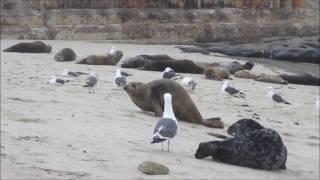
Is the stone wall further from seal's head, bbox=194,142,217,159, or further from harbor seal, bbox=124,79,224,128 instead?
seal's head, bbox=194,142,217,159

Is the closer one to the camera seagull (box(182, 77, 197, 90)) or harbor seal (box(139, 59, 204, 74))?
seagull (box(182, 77, 197, 90))

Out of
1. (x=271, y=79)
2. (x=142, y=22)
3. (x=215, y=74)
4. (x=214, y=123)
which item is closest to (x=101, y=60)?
(x=215, y=74)

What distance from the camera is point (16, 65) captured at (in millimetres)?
13898

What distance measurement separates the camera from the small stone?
5.33 meters

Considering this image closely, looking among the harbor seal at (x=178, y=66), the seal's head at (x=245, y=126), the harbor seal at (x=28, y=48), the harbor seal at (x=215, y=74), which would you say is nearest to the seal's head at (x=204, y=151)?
the seal's head at (x=245, y=126)

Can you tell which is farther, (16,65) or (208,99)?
(16,65)

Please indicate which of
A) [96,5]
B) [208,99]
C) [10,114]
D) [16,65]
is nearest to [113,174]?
[10,114]

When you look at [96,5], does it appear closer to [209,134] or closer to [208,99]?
[208,99]

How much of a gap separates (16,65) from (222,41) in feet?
54.3

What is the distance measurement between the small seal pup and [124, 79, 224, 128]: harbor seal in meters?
2.09

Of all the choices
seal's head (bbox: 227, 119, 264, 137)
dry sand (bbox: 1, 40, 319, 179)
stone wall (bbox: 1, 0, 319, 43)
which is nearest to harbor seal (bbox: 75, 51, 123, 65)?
dry sand (bbox: 1, 40, 319, 179)

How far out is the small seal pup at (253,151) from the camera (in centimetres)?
645

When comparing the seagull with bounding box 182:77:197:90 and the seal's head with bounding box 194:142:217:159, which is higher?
the seal's head with bounding box 194:142:217:159

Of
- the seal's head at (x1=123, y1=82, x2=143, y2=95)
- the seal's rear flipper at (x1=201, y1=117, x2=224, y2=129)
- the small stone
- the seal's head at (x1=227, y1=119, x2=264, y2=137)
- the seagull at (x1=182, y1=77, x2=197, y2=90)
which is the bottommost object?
the seagull at (x1=182, y1=77, x2=197, y2=90)
